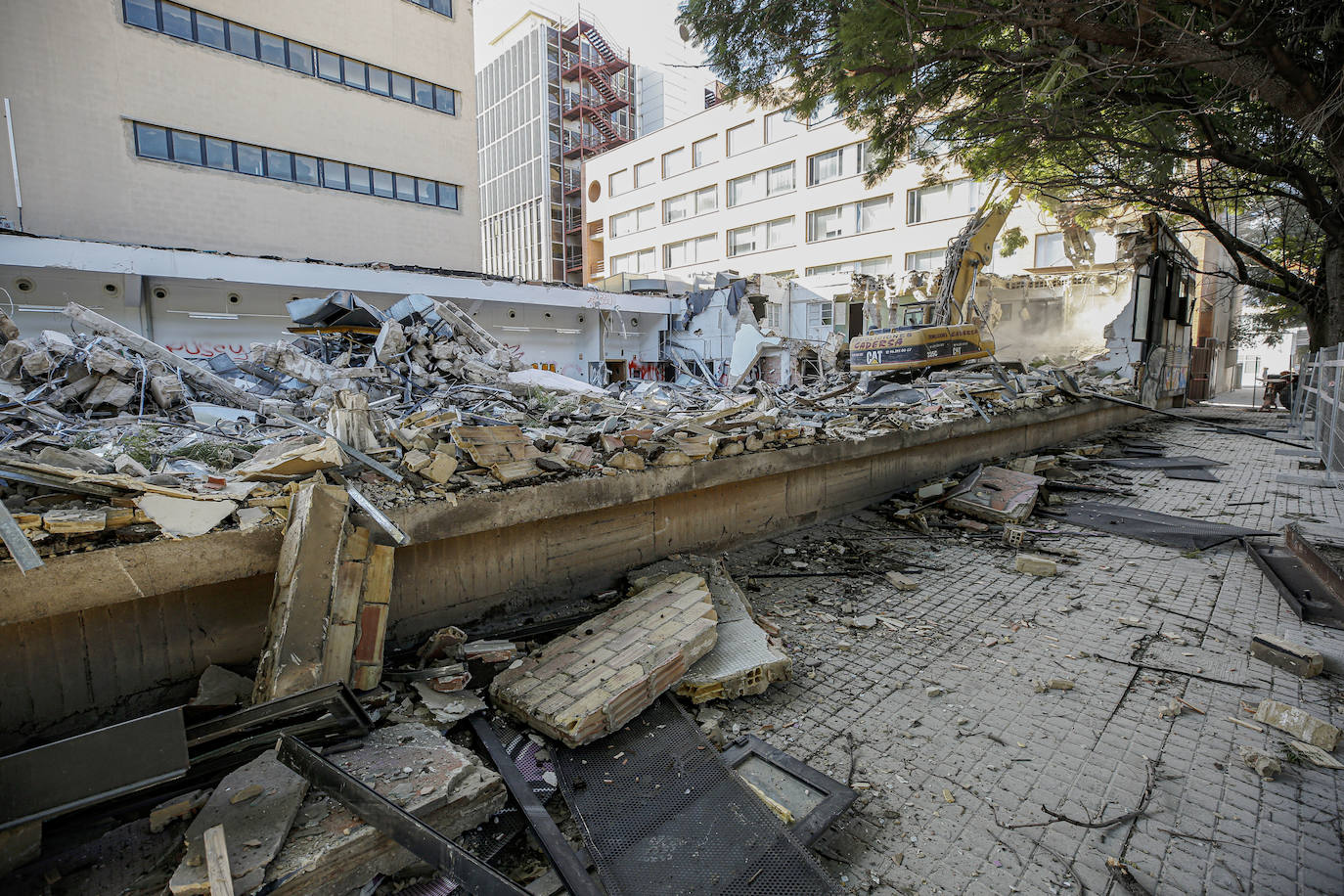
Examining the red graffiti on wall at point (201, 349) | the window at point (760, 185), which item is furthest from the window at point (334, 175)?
the window at point (760, 185)

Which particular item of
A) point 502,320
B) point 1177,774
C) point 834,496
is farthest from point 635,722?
point 502,320

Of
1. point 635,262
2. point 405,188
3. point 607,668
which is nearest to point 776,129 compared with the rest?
point 635,262

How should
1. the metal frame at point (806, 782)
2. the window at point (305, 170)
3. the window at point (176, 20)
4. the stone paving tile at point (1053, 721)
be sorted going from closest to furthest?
the stone paving tile at point (1053, 721), the metal frame at point (806, 782), the window at point (176, 20), the window at point (305, 170)

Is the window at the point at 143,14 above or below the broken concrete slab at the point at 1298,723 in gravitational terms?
above

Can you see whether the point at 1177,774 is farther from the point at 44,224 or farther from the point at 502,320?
the point at 44,224

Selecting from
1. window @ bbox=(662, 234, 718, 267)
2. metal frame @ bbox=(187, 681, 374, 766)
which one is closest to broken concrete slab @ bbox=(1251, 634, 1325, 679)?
metal frame @ bbox=(187, 681, 374, 766)

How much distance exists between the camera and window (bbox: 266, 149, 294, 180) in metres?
18.1

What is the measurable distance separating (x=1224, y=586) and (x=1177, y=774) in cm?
330

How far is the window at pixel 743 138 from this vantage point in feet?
114

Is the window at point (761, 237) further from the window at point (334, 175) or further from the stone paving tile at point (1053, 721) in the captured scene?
the stone paving tile at point (1053, 721)

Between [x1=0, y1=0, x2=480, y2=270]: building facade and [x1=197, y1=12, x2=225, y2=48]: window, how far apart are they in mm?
29

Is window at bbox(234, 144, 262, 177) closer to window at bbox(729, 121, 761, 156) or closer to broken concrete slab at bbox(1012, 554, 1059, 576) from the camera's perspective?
broken concrete slab at bbox(1012, 554, 1059, 576)

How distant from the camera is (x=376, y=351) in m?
9.07

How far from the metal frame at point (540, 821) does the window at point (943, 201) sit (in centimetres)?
2818
